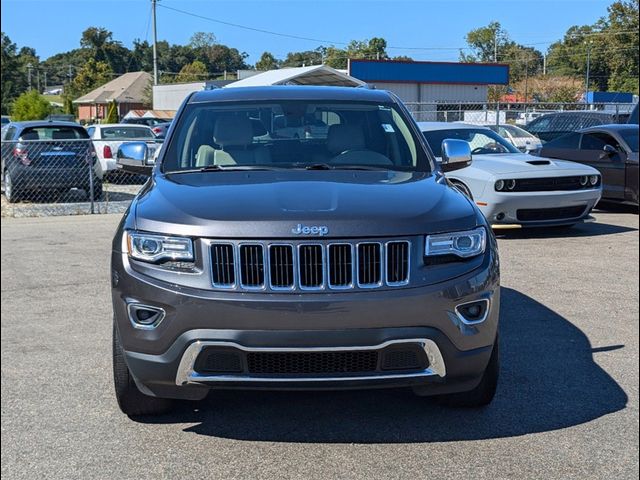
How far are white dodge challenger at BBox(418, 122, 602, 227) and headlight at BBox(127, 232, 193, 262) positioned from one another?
6.31 meters

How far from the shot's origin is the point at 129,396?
4016 millimetres

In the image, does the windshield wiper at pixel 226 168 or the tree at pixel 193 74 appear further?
the tree at pixel 193 74

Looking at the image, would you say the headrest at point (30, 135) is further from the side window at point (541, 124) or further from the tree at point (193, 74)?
the tree at point (193, 74)

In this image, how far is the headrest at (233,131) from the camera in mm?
5012

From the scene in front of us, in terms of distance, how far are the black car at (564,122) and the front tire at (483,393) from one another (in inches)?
600

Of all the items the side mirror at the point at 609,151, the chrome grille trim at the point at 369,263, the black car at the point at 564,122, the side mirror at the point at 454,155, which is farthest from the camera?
the black car at the point at 564,122

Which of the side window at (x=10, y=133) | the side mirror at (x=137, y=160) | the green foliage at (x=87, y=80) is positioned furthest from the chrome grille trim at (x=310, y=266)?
the green foliage at (x=87, y=80)

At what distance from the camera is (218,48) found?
455 ft

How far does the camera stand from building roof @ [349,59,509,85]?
46188 millimetres

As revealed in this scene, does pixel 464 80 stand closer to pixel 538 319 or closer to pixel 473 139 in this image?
pixel 473 139

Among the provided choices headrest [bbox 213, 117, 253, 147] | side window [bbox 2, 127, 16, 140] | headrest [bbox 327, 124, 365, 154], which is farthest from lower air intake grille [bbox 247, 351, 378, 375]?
side window [bbox 2, 127, 16, 140]

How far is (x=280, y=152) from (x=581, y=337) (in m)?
2.55

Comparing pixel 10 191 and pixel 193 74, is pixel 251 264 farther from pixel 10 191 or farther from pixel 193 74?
pixel 193 74

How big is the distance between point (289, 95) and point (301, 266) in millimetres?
2201
